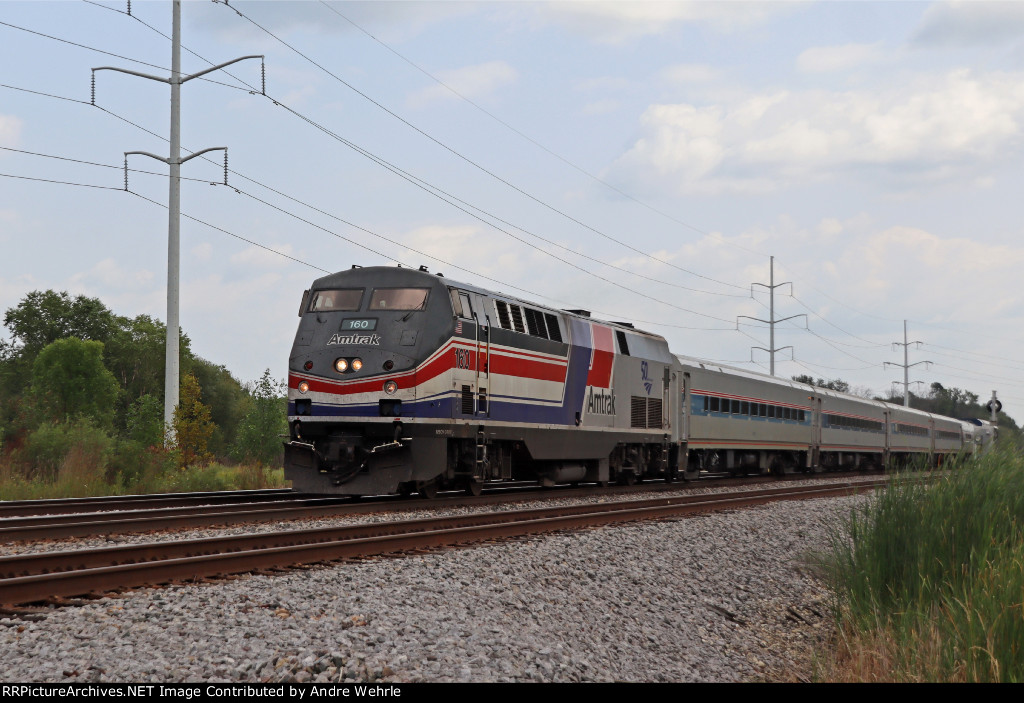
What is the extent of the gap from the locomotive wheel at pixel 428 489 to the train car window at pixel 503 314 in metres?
3.32

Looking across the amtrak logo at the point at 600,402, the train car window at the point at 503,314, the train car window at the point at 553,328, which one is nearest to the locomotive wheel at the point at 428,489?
the train car window at the point at 503,314

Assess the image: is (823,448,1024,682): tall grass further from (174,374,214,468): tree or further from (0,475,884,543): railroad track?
(174,374,214,468): tree

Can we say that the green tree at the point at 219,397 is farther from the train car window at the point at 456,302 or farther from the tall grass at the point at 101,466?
the train car window at the point at 456,302

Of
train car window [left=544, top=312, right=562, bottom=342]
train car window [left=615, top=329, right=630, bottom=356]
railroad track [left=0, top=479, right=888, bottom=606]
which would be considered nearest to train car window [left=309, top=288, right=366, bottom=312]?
train car window [left=544, top=312, right=562, bottom=342]

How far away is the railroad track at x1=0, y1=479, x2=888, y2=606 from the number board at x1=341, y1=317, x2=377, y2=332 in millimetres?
4379

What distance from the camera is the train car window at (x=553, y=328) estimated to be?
20.5m

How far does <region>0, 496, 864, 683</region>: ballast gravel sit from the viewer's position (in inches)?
251

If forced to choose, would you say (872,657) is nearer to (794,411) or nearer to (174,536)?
(174,536)

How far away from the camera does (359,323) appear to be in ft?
56.9

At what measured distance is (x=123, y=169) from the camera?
79.8 ft


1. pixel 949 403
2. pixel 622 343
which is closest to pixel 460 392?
pixel 622 343

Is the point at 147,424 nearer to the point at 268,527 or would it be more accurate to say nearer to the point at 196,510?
the point at 196,510

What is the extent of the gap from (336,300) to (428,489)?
380 cm
